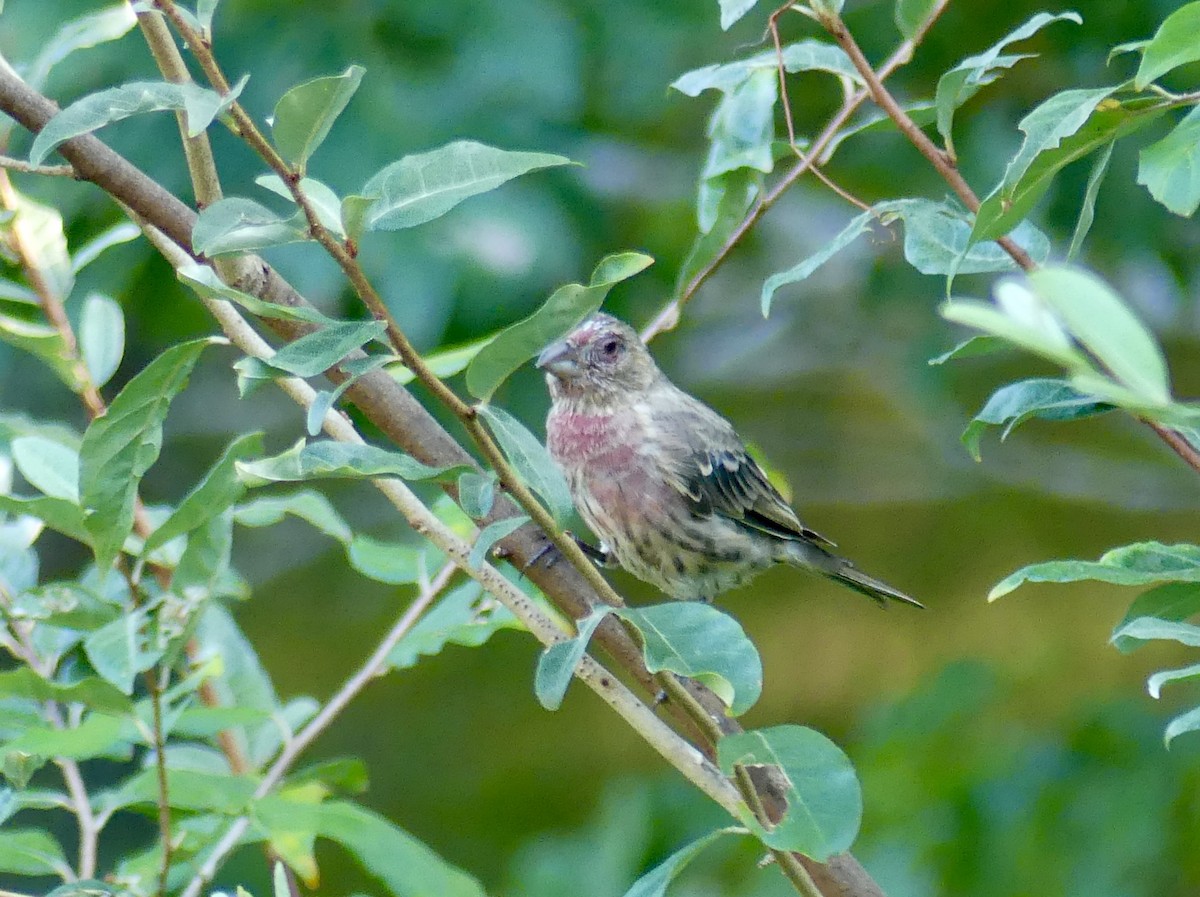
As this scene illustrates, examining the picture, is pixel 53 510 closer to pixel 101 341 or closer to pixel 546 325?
pixel 101 341

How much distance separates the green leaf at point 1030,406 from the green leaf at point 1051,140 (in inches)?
11.0

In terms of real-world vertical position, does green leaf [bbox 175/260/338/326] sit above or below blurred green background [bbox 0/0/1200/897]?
above

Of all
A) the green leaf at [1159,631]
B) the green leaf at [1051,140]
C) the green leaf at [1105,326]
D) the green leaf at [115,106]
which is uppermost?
the green leaf at [115,106]

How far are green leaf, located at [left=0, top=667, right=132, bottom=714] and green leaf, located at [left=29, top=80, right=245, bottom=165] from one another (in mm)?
786

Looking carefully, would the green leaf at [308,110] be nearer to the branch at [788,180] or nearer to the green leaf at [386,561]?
the branch at [788,180]

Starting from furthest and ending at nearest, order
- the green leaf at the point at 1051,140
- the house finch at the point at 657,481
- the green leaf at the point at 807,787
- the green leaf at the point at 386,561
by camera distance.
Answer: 1. the house finch at the point at 657,481
2. the green leaf at the point at 386,561
3. the green leaf at the point at 1051,140
4. the green leaf at the point at 807,787

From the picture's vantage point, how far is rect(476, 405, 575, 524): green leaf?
1500 millimetres

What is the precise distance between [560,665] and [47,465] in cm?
119

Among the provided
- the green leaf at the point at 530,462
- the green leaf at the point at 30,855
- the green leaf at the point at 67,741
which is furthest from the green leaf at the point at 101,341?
the green leaf at the point at 530,462

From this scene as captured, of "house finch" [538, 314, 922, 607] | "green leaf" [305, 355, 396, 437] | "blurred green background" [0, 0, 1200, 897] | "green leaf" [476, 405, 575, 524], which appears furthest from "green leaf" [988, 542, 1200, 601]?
"house finch" [538, 314, 922, 607]

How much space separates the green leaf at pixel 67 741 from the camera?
1.93 meters

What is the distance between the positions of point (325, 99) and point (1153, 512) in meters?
6.72

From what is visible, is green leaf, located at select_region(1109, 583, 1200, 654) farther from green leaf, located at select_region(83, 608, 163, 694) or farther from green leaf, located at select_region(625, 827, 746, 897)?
green leaf, located at select_region(83, 608, 163, 694)

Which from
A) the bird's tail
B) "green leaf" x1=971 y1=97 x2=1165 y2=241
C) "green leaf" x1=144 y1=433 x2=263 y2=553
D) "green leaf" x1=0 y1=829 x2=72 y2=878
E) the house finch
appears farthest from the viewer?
the bird's tail
